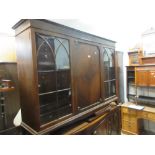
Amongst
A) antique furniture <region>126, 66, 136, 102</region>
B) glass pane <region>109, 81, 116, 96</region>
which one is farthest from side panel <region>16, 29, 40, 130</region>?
antique furniture <region>126, 66, 136, 102</region>

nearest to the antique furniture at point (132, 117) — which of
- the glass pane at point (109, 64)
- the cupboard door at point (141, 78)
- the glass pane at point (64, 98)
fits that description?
the cupboard door at point (141, 78)

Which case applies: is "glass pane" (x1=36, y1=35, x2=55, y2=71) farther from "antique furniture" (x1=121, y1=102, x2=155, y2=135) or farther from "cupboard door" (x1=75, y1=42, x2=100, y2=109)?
"antique furniture" (x1=121, y1=102, x2=155, y2=135)

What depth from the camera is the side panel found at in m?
1.25

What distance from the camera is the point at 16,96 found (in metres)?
2.38

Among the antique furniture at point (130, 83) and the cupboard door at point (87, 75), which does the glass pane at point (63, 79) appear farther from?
the antique furniture at point (130, 83)

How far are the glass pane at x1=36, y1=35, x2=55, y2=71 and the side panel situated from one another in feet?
0.29

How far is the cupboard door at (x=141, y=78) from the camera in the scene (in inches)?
123

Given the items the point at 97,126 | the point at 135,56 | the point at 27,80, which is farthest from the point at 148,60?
the point at 27,80

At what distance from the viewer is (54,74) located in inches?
58.2

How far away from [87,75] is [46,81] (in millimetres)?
677

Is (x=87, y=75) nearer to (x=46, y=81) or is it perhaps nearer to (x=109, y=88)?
(x=46, y=81)

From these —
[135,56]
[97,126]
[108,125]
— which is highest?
[135,56]

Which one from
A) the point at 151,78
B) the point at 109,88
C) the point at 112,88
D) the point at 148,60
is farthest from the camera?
the point at 148,60

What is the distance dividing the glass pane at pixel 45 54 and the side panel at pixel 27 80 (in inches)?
3.5
